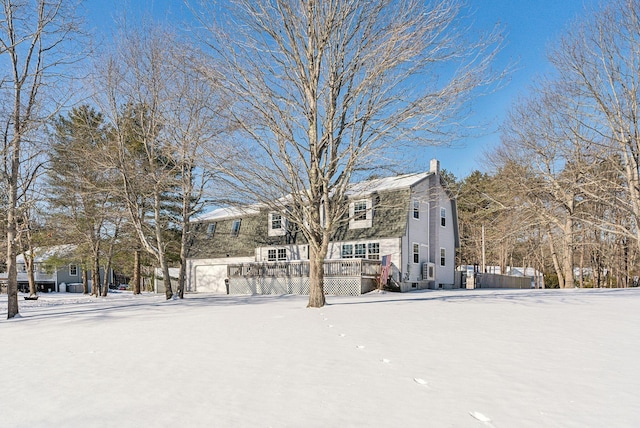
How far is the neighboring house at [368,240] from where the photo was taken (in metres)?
23.5

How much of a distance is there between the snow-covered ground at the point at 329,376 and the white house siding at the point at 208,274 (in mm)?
20110

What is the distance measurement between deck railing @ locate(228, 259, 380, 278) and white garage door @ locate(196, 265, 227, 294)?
2.89 metres

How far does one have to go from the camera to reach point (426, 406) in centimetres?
377

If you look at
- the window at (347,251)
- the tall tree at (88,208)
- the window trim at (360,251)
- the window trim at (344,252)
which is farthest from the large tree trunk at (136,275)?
the window trim at (360,251)

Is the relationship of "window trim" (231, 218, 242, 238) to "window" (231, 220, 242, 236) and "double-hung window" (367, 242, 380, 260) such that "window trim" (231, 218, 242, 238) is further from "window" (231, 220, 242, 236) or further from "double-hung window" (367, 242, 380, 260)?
"double-hung window" (367, 242, 380, 260)

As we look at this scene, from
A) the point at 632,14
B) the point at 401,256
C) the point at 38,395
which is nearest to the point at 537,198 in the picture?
the point at 401,256

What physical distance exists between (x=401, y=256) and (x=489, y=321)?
13727 mm

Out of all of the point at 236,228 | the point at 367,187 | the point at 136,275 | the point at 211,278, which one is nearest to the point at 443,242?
the point at 236,228

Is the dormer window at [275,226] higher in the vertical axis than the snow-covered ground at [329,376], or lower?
higher

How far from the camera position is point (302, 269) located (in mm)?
23891

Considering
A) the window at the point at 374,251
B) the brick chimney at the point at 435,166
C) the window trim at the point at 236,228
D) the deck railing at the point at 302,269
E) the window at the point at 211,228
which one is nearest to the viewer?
the deck railing at the point at 302,269

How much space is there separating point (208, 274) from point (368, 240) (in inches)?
474

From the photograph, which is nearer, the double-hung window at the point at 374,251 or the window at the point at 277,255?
the double-hung window at the point at 374,251

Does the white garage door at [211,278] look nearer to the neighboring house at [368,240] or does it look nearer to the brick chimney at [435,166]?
the neighboring house at [368,240]
